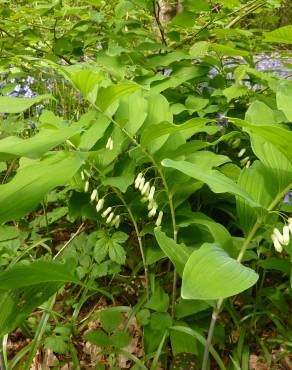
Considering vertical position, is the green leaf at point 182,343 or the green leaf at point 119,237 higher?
the green leaf at point 119,237

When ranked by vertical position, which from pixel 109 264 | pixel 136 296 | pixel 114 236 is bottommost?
pixel 136 296

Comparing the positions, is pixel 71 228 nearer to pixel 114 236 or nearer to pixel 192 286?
pixel 114 236

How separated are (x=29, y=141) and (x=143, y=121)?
559mm

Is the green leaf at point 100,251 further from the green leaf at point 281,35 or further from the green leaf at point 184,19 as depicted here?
the green leaf at point 184,19

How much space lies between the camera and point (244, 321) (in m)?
1.79

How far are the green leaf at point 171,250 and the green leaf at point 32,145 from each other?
37 cm

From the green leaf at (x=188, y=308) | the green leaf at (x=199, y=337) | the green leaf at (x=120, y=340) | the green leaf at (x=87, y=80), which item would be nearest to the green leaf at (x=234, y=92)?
the green leaf at (x=87, y=80)

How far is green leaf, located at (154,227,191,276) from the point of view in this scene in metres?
1.08

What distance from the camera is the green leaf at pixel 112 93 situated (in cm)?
124

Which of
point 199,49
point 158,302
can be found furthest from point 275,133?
point 199,49

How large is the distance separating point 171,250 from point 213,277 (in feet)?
0.88

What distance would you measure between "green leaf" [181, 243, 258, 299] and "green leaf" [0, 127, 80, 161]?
452 mm

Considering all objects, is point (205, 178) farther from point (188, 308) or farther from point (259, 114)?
point (188, 308)

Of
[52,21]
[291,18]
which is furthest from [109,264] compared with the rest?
[291,18]
